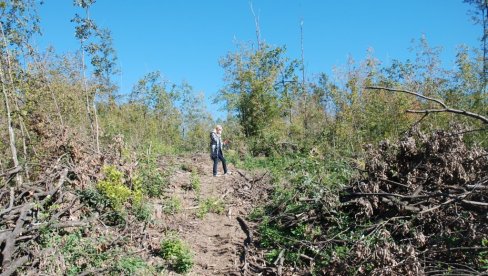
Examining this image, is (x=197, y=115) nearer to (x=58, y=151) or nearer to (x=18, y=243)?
(x=58, y=151)

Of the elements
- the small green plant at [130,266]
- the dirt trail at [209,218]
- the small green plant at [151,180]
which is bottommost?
the small green plant at [130,266]

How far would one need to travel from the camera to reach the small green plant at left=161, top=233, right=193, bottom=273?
703 centimetres

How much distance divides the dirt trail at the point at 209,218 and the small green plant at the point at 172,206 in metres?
0.03

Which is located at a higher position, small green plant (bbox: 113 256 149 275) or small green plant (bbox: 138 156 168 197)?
small green plant (bbox: 138 156 168 197)

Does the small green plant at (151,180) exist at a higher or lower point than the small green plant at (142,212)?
higher

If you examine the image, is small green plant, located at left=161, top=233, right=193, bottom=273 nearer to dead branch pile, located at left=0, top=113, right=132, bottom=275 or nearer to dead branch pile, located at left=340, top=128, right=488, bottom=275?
dead branch pile, located at left=0, top=113, right=132, bottom=275

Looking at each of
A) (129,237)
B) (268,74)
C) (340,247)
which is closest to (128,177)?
(129,237)

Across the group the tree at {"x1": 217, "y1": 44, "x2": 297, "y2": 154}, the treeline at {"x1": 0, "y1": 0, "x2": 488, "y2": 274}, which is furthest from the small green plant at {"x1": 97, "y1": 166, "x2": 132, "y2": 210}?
the tree at {"x1": 217, "y1": 44, "x2": 297, "y2": 154}

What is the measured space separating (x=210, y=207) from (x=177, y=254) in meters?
2.53

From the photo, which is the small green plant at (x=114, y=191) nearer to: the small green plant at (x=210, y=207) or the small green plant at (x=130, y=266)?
the small green plant at (x=210, y=207)

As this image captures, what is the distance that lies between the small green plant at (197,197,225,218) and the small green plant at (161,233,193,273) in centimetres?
172

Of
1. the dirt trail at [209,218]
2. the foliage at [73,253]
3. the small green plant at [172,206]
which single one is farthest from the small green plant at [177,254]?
the small green plant at [172,206]

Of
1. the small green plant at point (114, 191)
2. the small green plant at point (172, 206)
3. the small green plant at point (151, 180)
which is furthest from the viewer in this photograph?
the small green plant at point (151, 180)

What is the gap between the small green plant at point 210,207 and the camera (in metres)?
9.42
